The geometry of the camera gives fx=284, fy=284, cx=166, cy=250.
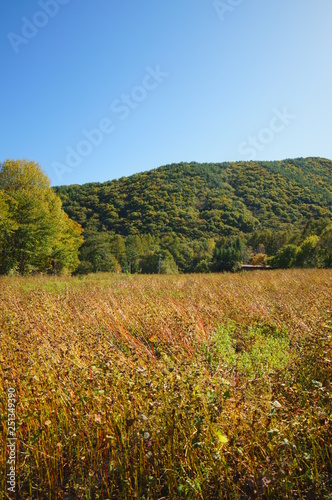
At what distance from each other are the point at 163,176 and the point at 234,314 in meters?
121

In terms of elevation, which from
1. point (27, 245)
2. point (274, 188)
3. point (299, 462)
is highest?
point (274, 188)

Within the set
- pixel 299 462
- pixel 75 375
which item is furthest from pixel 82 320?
pixel 299 462

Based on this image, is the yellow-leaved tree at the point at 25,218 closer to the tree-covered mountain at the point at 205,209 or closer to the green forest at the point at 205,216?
the green forest at the point at 205,216

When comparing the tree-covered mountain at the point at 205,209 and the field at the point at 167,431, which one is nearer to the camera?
the field at the point at 167,431

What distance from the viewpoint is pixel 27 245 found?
21.2m

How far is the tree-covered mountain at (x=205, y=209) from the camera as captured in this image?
261 ft

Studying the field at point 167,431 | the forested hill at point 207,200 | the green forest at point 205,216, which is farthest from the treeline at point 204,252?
the field at point 167,431

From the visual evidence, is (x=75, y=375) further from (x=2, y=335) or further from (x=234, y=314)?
(x=234, y=314)

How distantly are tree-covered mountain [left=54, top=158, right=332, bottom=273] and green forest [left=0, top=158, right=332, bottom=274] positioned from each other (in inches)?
13.1

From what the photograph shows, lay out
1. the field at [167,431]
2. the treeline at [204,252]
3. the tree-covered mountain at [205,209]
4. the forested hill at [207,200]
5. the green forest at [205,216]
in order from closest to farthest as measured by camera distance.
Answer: the field at [167,431] < the treeline at [204,252] < the green forest at [205,216] < the tree-covered mountain at [205,209] < the forested hill at [207,200]

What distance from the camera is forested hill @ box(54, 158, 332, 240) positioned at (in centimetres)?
9525

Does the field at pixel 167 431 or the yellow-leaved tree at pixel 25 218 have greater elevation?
the yellow-leaved tree at pixel 25 218

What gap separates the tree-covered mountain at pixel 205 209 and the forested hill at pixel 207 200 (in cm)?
31

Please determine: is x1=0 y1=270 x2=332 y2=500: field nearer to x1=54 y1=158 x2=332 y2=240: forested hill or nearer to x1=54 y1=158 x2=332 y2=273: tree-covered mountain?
x1=54 y1=158 x2=332 y2=273: tree-covered mountain
